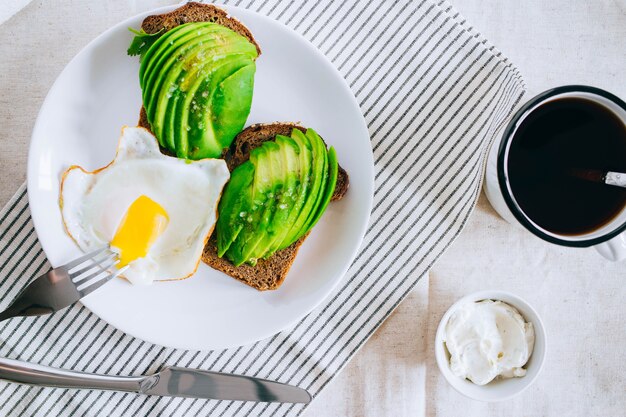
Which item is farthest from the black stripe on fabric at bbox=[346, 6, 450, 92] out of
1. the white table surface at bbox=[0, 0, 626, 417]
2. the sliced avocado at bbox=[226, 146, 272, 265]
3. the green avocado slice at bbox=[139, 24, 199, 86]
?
the green avocado slice at bbox=[139, 24, 199, 86]

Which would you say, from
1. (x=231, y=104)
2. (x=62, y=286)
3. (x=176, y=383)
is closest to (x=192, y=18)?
(x=231, y=104)

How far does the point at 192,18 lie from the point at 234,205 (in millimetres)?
462

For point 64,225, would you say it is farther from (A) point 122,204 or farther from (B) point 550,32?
(B) point 550,32

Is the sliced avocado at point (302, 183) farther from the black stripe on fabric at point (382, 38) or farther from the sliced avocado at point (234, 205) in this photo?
the black stripe on fabric at point (382, 38)

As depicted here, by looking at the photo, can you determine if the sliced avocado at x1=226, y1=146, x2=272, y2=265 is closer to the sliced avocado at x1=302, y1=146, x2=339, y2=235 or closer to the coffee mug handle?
the sliced avocado at x1=302, y1=146, x2=339, y2=235

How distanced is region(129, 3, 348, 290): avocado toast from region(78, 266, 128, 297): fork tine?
0.22 m

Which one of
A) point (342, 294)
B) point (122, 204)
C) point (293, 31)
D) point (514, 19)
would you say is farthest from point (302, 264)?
point (514, 19)

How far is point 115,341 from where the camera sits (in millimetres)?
1651

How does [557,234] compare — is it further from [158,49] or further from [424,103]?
[158,49]

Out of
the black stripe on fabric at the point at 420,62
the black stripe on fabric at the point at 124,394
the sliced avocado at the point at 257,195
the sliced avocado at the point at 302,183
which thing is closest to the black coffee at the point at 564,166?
the black stripe on fabric at the point at 420,62

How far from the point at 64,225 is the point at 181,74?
0.47 m

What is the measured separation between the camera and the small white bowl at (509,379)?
1.58m

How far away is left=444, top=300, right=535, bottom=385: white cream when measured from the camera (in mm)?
1586

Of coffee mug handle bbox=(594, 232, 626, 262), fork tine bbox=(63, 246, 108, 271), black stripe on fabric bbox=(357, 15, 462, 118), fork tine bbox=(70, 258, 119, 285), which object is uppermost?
black stripe on fabric bbox=(357, 15, 462, 118)
